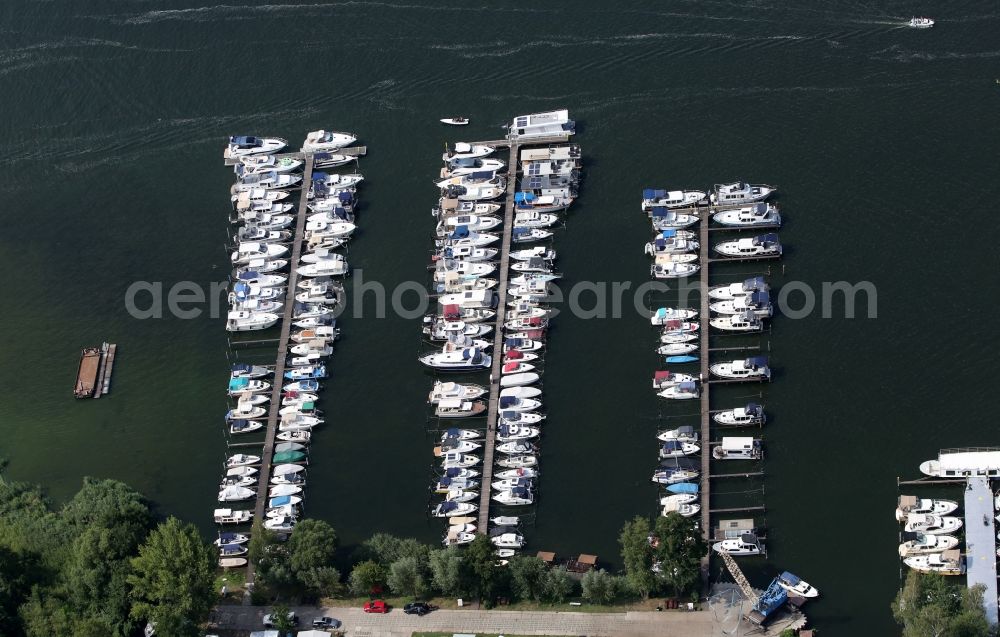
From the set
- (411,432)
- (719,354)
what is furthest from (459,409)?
(719,354)

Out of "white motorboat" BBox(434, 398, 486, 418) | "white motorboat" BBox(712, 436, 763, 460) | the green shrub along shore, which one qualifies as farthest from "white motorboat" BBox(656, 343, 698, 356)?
the green shrub along shore

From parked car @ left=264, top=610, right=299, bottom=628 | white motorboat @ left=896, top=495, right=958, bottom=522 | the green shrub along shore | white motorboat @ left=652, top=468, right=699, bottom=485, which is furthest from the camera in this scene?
white motorboat @ left=652, top=468, right=699, bottom=485

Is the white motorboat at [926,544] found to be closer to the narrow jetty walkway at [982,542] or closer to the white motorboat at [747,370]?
the narrow jetty walkway at [982,542]

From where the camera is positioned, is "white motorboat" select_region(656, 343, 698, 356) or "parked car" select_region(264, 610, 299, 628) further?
"white motorboat" select_region(656, 343, 698, 356)

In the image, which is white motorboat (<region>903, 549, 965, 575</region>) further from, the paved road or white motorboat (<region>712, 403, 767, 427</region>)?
white motorboat (<region>712, 403, 767, 427</region>)

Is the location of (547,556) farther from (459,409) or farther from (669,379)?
(669,379)

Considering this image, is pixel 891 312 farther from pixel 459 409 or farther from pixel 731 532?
pixel 459 409

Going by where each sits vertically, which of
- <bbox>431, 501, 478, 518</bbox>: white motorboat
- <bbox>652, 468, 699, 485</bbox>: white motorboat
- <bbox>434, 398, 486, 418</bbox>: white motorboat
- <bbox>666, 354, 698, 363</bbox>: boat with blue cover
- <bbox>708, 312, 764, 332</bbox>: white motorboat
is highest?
<bbox>708, 312, 764, 332</bbox>: white motorboat
